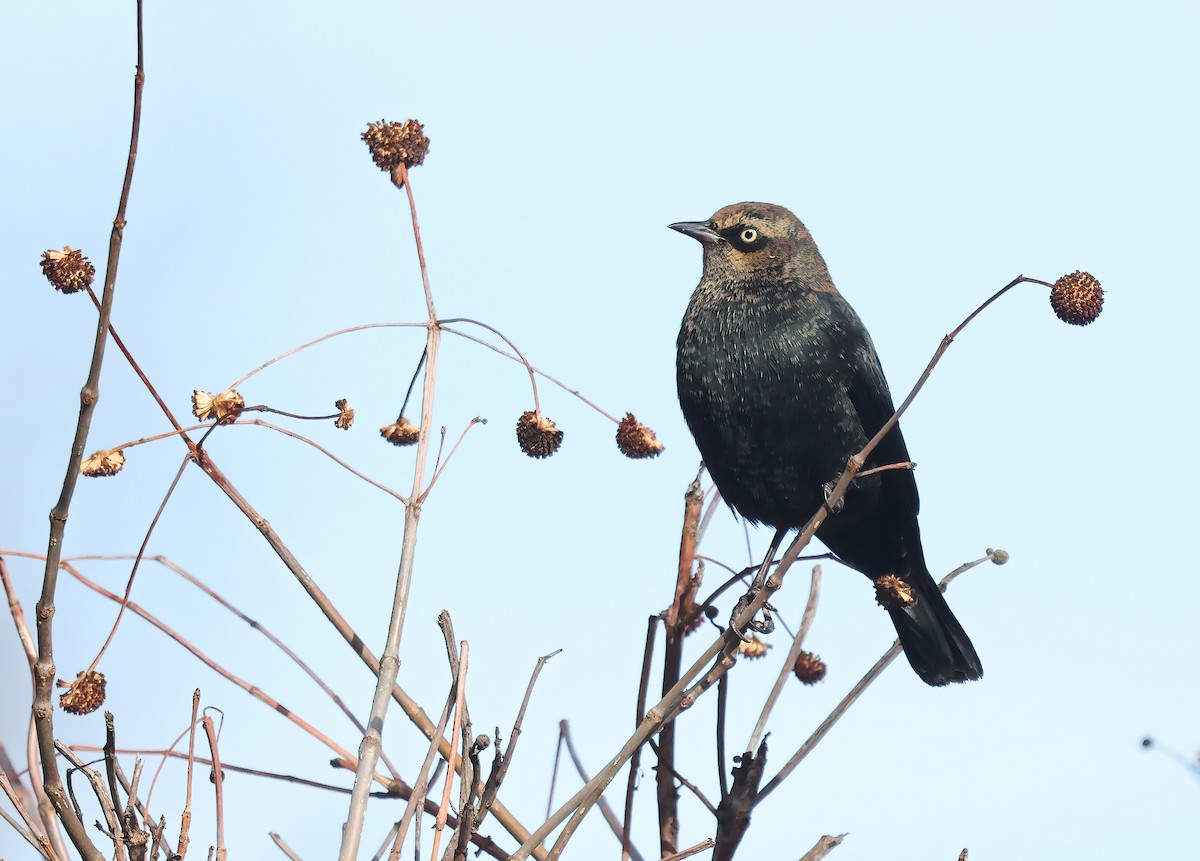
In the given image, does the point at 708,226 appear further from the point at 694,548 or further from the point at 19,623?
the point at 19,623

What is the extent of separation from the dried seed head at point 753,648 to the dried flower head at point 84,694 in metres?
1.66

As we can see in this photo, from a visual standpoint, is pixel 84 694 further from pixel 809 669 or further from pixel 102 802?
pixel 809 669

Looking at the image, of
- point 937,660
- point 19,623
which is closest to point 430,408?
point 19,623

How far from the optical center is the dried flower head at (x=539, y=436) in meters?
2.86

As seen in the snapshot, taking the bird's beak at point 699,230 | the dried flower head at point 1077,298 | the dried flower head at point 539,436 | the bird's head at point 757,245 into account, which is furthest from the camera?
the bird's beak at point 699,230

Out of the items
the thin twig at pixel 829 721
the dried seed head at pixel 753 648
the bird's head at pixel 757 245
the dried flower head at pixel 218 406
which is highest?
the bird's head at pixel 757 245

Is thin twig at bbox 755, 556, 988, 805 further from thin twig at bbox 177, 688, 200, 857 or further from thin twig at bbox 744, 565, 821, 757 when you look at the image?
thin twig at bbox 177, 688, 200, 857

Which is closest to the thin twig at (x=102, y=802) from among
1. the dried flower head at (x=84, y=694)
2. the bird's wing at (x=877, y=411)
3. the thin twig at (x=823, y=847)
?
the dried flower head at (x=84, y=694)

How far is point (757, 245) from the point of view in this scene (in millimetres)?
4684

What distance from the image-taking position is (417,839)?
181 centimetres

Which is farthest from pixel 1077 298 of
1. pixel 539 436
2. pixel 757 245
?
pixel 757 245

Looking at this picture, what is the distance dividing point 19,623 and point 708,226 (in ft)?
10.9

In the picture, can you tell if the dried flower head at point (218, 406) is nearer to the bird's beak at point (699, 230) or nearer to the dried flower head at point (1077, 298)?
the dried flower head at point (1077, 298)

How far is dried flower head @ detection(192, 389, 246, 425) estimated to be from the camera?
2.40 m
